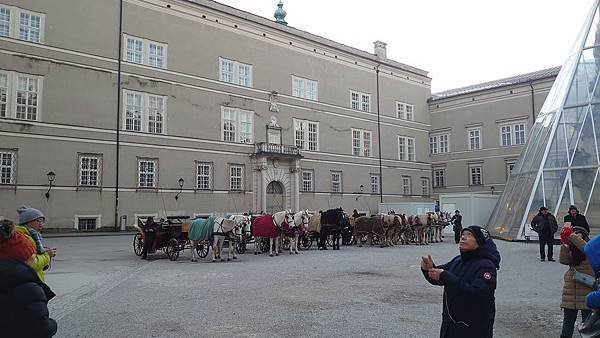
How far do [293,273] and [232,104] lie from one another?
24.1m

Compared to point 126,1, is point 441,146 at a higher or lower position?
lower

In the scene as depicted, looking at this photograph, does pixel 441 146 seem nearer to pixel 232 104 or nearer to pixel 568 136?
pixel 232 104

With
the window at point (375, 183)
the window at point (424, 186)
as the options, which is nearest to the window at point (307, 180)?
the window at point (375, 183)

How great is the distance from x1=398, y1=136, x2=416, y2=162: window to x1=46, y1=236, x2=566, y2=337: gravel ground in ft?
109

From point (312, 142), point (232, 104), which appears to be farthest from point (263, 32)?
point (312, 142)

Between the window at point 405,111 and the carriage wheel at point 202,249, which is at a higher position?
the window at point 405,111

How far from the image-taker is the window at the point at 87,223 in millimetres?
27188

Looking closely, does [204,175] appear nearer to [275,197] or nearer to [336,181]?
[275,197]

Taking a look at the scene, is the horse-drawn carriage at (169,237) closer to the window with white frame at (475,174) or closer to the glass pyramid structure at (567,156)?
the glass pyramid structure at (567,156)

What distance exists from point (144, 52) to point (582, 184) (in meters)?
25.6

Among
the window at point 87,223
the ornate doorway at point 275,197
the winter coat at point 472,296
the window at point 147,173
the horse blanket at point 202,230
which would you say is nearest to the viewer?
the winter coat at point 472,296

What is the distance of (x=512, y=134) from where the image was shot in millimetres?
44531

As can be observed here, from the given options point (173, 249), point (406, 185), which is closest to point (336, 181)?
point (406, 185)

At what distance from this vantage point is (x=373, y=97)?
45.7 meters
